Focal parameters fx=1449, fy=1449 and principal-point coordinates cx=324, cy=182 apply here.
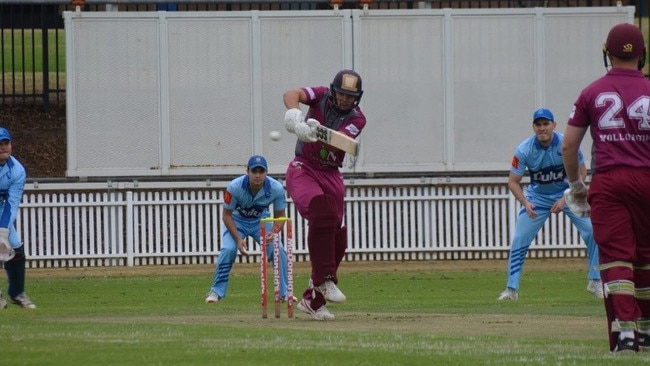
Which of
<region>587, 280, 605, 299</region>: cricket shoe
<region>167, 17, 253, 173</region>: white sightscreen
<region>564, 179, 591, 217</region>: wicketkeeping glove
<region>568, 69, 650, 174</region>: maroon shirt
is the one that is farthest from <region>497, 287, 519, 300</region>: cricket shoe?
<region>167, 17, 253, 173</region>: white sightscreen

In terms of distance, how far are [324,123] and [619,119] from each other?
353cm

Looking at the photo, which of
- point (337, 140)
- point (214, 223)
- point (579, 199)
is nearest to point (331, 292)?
point (337, 140)

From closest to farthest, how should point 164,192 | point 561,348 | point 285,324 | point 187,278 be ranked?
point 561,348
point 285,324
point 187,278
point 164,192

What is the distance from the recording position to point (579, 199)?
1059cm

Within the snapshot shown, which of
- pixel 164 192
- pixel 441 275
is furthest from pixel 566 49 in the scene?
pixel 164 192

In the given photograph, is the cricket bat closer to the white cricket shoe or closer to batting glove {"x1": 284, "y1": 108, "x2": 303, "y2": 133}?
batting glove {"x1": 284, "y1": 108, "x2": 303, "y2": 133}

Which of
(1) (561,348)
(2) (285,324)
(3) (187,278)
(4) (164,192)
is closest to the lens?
(1) (561,348)

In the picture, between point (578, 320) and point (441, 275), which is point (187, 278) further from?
point (578, 320)

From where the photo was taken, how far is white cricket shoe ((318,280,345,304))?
42.1ft

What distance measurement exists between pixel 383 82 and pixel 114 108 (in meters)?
4.78

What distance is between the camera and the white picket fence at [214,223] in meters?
24.4

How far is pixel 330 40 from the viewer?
84.2 ft

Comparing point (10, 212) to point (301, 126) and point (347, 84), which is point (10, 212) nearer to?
point (301, 126)

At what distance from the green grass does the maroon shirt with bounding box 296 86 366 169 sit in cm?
146
